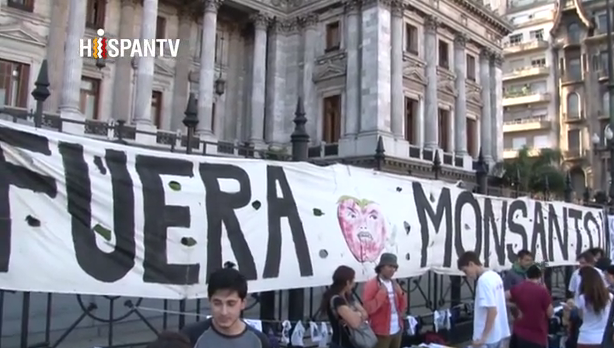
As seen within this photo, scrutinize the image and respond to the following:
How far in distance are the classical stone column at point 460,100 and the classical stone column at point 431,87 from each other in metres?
2.96

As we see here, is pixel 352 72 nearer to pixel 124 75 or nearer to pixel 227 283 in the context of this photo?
pixel 124 75

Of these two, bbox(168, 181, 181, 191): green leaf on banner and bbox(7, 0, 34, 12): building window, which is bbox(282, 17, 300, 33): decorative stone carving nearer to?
bbox(7, 0, 34, 12): building window

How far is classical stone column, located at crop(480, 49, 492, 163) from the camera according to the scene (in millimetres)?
36625

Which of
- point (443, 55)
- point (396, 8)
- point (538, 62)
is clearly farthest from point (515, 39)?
point (396, 8)

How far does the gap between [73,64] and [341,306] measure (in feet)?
70.5

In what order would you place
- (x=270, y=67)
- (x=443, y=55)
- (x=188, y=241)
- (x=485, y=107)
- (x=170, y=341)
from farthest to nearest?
(x=485, y=107), (x=443, y=55), (x=270, y=67), (x=188, y=241), (x=170, y=341)

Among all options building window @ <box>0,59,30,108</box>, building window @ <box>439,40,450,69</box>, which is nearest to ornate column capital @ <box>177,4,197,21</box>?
building window @ <box>0,59,30,108</box>

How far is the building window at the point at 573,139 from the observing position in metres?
50.3

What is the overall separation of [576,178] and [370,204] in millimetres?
49229

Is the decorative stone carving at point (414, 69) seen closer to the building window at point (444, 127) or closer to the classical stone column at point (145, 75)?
the building window at point (444, 127)

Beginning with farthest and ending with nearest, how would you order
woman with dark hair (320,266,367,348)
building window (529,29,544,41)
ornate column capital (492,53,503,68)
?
building window (529,29,544,41) → ornate column capital (492,53,503,68) → woman with dark hair (320,266,367,348)

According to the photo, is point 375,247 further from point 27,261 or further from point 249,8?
point 249,8

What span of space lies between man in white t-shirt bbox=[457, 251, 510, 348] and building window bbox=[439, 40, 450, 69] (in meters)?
29.0

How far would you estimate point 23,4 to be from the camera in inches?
934
